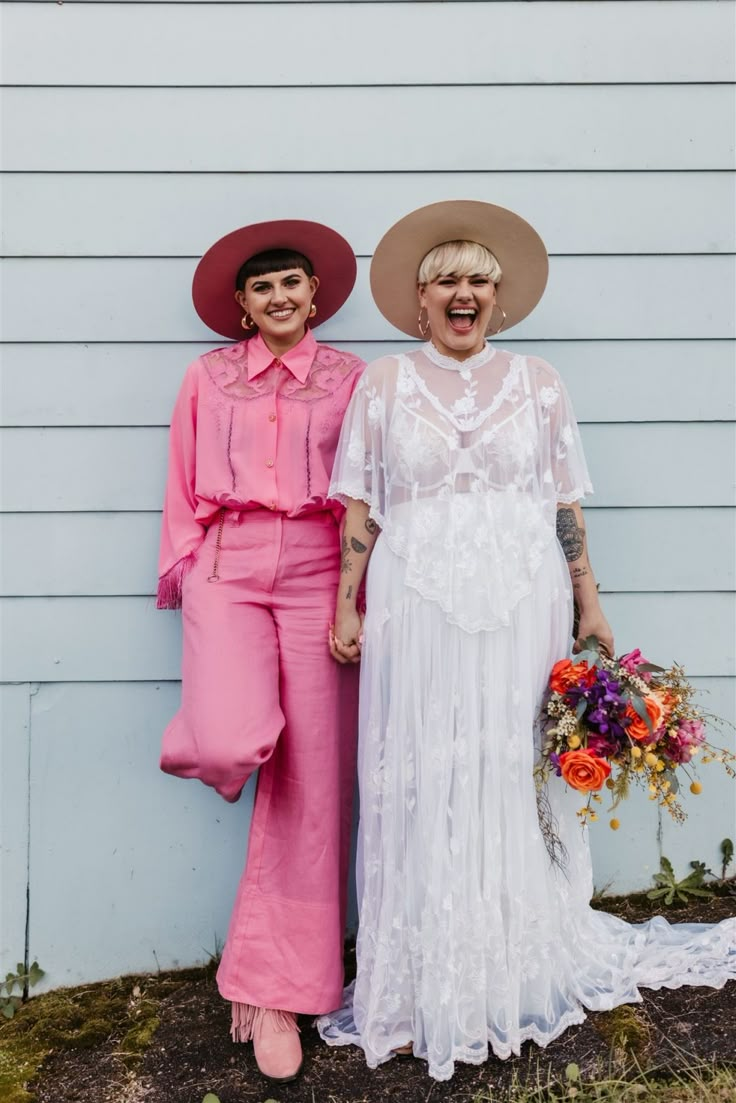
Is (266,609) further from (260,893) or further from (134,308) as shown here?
(134,308)

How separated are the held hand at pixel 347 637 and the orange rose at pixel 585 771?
0.66 meters

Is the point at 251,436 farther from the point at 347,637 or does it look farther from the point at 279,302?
the point at 347,637

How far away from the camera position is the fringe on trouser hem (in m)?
2.58

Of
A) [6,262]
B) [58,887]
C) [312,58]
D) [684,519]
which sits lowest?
[58,887]

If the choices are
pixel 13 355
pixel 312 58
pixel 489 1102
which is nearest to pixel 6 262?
pixel 13 355

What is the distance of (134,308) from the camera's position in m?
3.02

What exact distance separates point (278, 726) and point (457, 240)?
4.75 ft

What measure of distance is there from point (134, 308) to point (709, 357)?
1896mm

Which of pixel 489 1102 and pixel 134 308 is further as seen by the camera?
pixel 134 308

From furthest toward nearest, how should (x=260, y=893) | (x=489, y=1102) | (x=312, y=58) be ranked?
(x=312, y=58), (x=260, y=893), (x=489, y=1102)

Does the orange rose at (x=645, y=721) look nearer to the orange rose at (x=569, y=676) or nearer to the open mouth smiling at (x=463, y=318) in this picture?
the orange rose at (x=569, y=676)

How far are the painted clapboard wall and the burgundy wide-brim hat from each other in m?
0.15

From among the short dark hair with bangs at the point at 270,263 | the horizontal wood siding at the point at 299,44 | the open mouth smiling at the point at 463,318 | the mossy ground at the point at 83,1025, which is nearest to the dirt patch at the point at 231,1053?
the mossy ground at the point at 83,1025

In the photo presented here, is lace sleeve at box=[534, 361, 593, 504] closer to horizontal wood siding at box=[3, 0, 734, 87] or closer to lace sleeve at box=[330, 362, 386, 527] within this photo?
lace sleeve at box=[330, 362, 386, 527]
